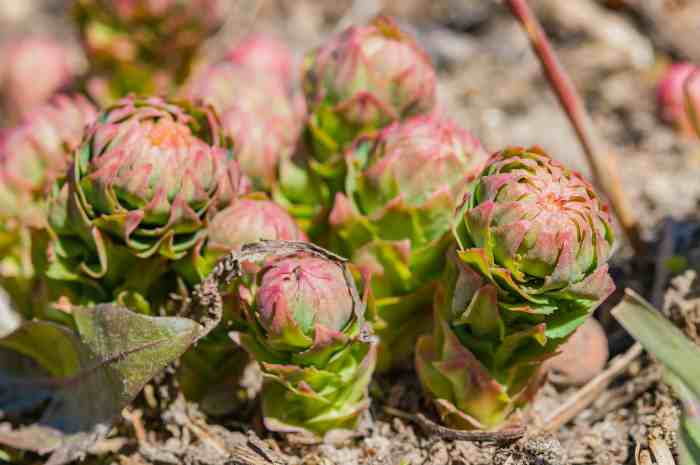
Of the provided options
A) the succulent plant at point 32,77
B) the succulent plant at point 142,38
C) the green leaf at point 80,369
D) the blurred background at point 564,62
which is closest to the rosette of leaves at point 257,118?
the succulent plant at point 142,38

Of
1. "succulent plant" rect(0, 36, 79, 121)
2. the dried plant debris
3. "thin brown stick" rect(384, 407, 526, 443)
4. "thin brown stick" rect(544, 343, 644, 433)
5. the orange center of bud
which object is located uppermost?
the orange center of bud

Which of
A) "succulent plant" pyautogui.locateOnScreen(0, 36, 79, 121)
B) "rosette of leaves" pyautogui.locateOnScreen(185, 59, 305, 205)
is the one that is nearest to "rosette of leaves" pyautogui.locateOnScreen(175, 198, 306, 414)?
"rosette of leaves" pyautogui.locateOnScreen(185, 59, 305, 205)

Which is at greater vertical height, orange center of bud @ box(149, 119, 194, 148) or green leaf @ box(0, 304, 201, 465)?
orange center of bud @ box(149, 119, 194, 148)

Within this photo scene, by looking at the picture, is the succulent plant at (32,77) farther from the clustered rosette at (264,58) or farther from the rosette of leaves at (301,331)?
the rosette of leaves at (301,331)

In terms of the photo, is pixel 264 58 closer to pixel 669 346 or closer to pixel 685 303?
pixel 685 303

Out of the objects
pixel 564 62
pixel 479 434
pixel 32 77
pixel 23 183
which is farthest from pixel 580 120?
pixel 32 77

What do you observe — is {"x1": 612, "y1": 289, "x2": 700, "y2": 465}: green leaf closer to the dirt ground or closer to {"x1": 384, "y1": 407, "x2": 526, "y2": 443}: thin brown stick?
the dirt ground
